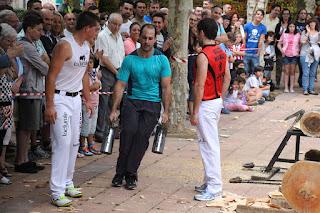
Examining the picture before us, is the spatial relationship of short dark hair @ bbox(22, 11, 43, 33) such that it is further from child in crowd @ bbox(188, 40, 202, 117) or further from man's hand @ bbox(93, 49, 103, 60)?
child in crowd @ bbox(188, 40, 202, 117)

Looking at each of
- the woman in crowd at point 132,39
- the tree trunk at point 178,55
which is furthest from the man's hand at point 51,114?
the tree trunk at point 178,55

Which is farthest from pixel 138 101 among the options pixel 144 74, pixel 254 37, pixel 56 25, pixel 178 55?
pixel 254 37

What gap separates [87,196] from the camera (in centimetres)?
721

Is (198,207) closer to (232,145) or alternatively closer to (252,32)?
(232,145)

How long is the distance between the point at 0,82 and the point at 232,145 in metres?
4.73

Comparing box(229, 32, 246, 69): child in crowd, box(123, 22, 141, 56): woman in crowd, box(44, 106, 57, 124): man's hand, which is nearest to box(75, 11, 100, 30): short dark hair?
box(44, 106, 57, 124): man's hand

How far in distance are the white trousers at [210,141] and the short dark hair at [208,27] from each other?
0.81 m

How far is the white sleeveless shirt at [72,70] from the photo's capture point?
269 inches

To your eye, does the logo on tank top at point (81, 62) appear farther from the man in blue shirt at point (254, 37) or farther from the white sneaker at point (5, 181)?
the man in blue shirt at point (254, 37)

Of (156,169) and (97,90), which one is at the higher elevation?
(97,90)

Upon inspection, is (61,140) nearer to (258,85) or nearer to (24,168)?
(24,168)

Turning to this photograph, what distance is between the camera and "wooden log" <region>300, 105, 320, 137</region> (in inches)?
307

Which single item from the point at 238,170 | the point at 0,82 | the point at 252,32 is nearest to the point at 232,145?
the point at 238,170

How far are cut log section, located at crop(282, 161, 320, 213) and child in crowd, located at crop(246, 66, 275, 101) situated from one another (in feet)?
30.9
